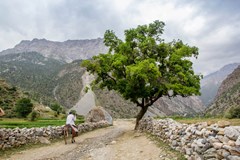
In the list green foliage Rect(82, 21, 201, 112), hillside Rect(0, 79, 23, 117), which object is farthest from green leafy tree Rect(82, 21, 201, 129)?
hillside Rect(0, 79, 23, 117)

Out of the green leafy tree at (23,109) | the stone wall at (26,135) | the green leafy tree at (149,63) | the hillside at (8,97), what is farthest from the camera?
the hillside at (8,97)

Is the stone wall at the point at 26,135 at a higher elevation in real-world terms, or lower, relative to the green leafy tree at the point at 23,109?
lower

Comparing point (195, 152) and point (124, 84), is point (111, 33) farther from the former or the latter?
point (195, 152)

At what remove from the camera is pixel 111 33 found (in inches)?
1202

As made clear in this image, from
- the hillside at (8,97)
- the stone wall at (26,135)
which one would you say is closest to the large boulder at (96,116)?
the stone wall at (26,135)

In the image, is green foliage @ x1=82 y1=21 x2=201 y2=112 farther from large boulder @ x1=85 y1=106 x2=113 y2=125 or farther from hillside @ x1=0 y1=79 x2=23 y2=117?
hillside @ x1=0 y1=79 x2=23 y2=117

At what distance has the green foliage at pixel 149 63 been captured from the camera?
27.0 meters

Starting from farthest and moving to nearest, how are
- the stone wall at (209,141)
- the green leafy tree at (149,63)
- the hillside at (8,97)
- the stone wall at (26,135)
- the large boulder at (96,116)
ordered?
the hillside at (8,97), the large boulder at (96,116), the green leafy tree at (149,63), the stone wall at (26,135), the stone wall at (209,141)

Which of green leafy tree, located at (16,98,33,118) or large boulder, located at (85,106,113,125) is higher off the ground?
green leafy tree, located at (16,98,33,118)

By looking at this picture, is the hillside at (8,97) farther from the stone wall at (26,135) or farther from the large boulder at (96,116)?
the stone wall at (26,135)

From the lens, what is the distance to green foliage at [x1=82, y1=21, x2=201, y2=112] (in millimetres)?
26969

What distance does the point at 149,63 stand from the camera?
25.6m

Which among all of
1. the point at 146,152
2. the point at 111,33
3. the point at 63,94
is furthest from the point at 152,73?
the point at 63,94

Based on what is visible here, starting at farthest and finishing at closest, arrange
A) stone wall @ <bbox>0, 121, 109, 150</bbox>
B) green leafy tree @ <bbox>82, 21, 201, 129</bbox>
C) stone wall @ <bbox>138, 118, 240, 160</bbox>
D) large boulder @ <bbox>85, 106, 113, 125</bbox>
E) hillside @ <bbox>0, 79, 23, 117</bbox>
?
hillside @ <bbox>0, 79, 23, 117</bbox>, large boulder @ <bbox>85, 106, 113, 125</bbox>, green leafy tree @ <bbox>82, 21, 201, 129</bbox>, stone wall @ <bbox>0, 121, 109, 150</bbox>, stone wall @ <bbox>138, 118, 240, 160</bbox>
